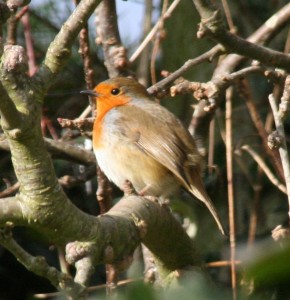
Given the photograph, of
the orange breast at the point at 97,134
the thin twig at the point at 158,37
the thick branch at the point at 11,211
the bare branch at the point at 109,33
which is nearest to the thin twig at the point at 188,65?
the thin twig at the point at 158,37

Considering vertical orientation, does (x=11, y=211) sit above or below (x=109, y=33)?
below

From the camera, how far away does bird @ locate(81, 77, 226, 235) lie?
4.22 metres

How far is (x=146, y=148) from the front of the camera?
4.37 m

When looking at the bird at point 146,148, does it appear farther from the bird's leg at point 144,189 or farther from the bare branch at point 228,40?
the bare branch at point 228,40

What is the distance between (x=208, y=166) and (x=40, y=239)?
1.06m

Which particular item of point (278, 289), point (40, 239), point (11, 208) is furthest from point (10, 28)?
point (278, 289)

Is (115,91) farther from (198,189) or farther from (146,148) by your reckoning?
(198,189)

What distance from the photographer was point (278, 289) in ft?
3.23

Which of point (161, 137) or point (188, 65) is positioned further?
point (161, 137)

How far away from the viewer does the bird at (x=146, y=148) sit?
4.22m

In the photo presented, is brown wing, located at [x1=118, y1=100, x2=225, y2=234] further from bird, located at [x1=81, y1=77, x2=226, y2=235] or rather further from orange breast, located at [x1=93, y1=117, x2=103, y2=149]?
orange breast, located at [x1=93, y1=117, x2=103, y2=149]

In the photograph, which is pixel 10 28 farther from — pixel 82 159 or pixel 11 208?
pixel 11 208

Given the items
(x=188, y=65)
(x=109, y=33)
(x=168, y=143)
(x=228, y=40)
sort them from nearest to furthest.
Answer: (x=228, y=40), (x=188, y=65), (x=109, y=33), (x=168, y=143)

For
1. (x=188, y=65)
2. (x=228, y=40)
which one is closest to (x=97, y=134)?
(x=188, y=65)
